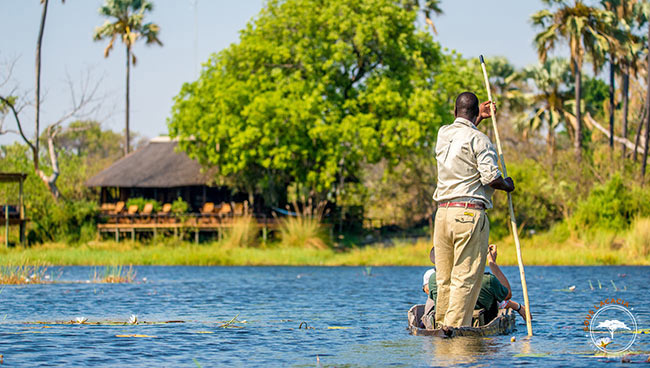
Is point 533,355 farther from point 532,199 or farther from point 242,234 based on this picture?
point 532,199

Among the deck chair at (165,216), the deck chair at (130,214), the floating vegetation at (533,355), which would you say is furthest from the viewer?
the deck chair at (130,214)

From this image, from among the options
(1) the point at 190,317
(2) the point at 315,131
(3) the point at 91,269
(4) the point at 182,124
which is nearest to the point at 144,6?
(4) the point at 182,124

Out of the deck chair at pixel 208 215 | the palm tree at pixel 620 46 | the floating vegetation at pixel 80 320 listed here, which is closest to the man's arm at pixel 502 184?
the floating vegetation at pixel 80 320

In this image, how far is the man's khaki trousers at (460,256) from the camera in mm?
10211

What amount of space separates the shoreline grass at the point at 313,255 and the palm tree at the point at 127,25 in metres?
25.6

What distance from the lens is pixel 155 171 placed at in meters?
45.1

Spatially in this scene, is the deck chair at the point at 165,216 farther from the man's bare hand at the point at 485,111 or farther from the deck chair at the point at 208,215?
the man's bare hand at the point at 485,111

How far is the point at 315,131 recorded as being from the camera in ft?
119

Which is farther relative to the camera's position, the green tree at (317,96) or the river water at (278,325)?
the green tree at (317,96)

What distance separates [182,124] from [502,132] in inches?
1158

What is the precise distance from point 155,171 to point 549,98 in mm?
22000

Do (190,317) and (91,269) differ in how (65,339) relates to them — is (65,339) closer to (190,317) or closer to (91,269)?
(190,317)

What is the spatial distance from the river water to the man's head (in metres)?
2.56

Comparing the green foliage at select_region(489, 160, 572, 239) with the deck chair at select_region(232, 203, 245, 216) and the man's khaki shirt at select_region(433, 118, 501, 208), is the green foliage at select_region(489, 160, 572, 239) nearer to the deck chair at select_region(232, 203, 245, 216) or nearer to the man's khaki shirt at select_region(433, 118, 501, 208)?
the deck chair at select_region(232, 203, 245, 216)
